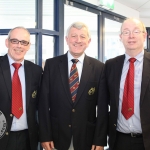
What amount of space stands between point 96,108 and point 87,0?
2856mm

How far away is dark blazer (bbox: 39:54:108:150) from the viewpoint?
206cm

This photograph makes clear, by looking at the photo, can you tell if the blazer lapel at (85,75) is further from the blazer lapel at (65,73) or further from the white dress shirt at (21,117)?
the white dress shirt at (21,117)

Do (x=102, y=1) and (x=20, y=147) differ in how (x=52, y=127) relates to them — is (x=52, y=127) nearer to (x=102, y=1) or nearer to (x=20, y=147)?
(x=20, y=147)

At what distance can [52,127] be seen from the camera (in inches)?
84.2

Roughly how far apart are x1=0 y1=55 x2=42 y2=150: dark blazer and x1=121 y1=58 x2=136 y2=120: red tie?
880 mm

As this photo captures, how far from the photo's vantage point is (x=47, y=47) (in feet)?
12.3

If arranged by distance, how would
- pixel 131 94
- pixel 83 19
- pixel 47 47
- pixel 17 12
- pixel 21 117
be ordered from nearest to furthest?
1. pixel 131 94
2. pixel 21 117
3. pixel 17 12
4. pixel 47 47
5. pixel 83 19

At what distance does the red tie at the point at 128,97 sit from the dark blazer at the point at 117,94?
7 cm

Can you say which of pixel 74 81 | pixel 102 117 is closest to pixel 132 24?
pixel 74 81

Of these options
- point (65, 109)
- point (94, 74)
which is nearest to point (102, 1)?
point (94, 74)

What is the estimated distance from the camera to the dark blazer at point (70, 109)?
206 cm

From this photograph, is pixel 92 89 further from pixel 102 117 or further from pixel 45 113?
pixel 45 113

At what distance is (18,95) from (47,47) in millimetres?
1836

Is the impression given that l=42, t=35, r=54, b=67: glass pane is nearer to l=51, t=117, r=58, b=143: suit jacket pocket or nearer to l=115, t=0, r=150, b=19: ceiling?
l=51, t=117, r=58, b=143: suit jacket pocket
